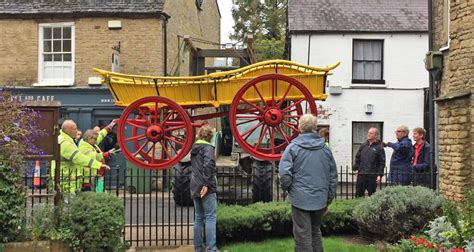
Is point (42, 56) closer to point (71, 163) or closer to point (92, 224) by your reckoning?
point (71, 163)

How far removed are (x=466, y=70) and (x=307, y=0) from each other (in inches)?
418

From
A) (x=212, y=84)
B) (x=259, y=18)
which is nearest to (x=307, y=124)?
(x=212, y=84)

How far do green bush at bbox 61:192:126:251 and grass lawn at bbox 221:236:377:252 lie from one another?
1824 mm

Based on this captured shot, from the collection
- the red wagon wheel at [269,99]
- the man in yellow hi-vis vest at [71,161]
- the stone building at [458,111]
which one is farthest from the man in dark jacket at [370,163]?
the man in yellow hi-vis vest at [71,161]

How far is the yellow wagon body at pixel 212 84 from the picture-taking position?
8.69 meters

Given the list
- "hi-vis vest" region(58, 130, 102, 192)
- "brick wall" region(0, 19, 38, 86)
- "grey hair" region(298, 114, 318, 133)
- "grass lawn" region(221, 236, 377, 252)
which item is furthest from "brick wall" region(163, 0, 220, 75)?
"grey hair" region(298, 114, 318, 133)

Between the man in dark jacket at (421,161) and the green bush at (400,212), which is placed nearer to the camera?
the green bush at (400,212)

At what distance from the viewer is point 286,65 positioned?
8.72 meters

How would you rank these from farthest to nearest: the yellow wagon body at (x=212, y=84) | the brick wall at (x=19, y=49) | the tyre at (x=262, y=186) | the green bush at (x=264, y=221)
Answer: the brick wall at (x=19, y=49) → the tyre at (x=262, y=186) → the yellow wagon body at (x=212, y=84) → the green bush at (x=264, y=221)

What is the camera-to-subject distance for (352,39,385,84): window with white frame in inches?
730

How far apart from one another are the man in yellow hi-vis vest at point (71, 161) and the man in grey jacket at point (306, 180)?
3061 mm

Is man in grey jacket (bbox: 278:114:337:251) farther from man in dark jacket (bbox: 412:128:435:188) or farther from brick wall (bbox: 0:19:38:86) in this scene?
brick wall (bbox: 0:19:38:86)

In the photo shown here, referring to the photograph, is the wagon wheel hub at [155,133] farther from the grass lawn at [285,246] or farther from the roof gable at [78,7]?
the roof gable at [78,7]

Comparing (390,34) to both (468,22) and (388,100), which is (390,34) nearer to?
(388,100)
